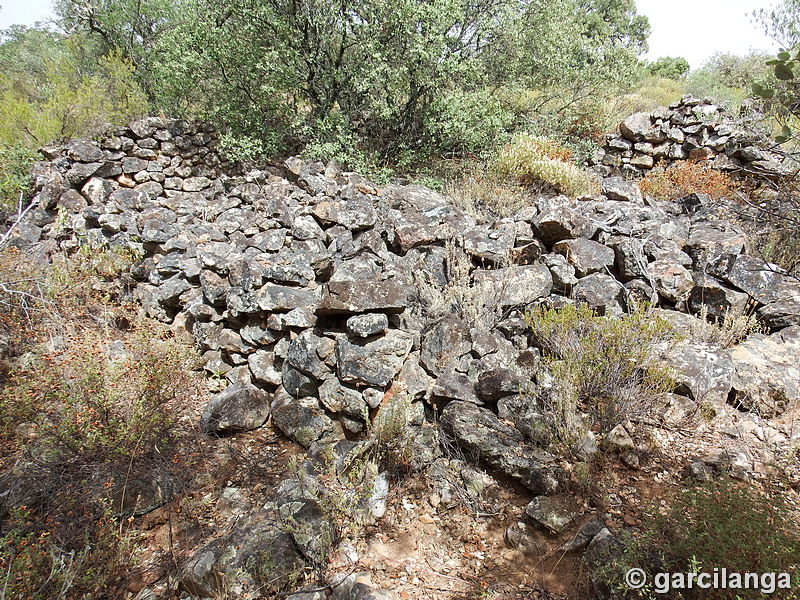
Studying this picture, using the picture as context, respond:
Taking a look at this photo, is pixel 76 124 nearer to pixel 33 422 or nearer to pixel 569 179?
pixel 33 422

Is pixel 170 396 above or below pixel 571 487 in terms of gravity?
above

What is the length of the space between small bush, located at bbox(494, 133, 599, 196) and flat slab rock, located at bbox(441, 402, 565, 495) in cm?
464

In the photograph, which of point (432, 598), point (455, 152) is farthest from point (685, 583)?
point (455, 152)

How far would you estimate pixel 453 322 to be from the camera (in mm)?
3926

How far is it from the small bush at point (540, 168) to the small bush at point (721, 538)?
516 centimetres

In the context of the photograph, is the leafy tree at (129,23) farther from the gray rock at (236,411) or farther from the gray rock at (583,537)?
the gray rock at (583,537)

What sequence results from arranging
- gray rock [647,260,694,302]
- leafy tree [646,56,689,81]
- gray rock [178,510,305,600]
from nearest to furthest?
gray rock [178,510,305,600] < gray rock [647,260,694,302] < leafy tree [646,56,689,81]

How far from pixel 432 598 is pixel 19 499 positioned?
2.92 metres

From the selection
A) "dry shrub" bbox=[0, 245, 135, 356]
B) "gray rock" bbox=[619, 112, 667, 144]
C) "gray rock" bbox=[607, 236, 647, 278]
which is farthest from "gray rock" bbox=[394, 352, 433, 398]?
"gray rock" bbox=[619, 112, 667, 144]

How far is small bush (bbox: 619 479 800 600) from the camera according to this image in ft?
6.33

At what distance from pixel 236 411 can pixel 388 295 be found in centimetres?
176

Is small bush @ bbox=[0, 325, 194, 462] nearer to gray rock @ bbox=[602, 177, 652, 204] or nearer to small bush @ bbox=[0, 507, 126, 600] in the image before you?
small bush @ bbox=[0, 507, 126, 600]

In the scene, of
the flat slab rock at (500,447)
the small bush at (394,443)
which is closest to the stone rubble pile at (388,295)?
the flat slab rock at (500,447)

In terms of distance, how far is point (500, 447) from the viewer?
10.0 ft
